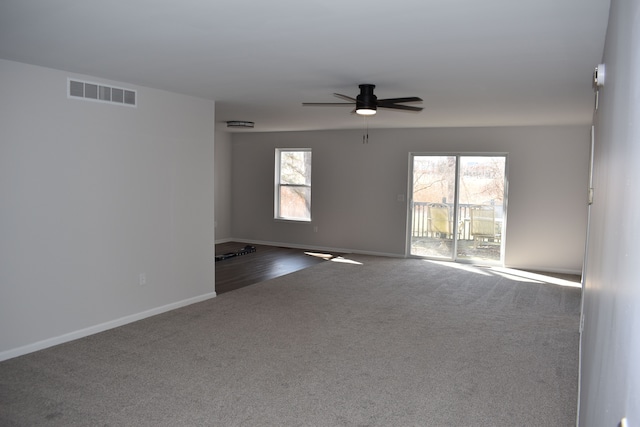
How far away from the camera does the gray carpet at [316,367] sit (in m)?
2.99

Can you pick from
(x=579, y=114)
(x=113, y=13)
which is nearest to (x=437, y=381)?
(x=113, y=13)

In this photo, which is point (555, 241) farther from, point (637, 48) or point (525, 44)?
point (637, 48)

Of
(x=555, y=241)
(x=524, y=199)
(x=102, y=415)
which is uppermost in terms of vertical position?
(x=524, y=199)

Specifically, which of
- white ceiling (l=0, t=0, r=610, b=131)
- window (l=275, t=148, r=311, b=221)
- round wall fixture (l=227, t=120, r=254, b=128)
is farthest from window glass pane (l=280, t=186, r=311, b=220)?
white ceiling (l=0, t=0, r=610, b=131)

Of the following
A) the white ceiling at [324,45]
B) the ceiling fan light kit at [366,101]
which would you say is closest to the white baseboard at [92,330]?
the white ceiling at [324,45]

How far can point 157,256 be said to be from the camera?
507 centimetres

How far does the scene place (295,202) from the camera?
9.77m

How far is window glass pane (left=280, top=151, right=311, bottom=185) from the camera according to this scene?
959 centimetres

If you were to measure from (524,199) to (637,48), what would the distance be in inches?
284

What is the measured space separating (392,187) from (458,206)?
47.3 inches

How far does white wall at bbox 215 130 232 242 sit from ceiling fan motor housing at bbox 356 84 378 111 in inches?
234

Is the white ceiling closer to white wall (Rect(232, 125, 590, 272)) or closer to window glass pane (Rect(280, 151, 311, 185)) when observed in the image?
white wall (Rect(232, 125, 590, 272))

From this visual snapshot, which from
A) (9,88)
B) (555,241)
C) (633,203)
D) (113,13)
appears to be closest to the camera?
(633,203)

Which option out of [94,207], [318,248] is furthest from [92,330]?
[318,248]
